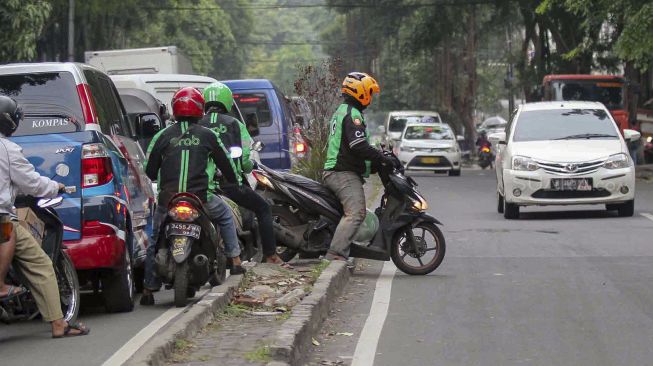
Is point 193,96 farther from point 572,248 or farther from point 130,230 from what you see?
point 572,248

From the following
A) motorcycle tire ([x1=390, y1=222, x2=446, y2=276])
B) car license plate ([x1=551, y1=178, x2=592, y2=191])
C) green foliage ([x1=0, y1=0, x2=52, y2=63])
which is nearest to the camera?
motorcycle tire ([x1=390, y1=222, x2=446, y2=276])

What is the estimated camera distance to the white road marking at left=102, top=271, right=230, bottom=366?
7482 millimetres

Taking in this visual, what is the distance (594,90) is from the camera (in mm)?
38250

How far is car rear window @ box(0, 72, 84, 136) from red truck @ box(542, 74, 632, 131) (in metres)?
30.0

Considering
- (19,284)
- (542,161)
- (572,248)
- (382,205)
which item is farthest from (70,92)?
(542,161)

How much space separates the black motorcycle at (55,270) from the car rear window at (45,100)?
0.92 metres

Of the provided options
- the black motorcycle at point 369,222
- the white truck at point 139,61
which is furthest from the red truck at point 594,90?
the black motorcycle at point 369,222

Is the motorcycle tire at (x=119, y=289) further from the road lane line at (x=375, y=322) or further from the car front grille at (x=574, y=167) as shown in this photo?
the car front grille at (x=574, y=167)

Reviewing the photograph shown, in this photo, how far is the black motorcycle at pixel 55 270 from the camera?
8430 mm

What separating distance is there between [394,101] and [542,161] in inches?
2491

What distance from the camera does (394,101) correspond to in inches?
3187

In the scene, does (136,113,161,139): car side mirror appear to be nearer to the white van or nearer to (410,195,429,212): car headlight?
(410,195,429,212): car headlight

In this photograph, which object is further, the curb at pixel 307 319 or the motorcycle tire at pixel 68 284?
the motorcycle tire at pixel 68 284

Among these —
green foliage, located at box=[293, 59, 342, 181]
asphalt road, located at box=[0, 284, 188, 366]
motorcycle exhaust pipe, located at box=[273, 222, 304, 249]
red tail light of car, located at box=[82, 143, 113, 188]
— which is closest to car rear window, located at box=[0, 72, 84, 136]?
red tail light of car, located at box=[82, 143, 113, 188]
